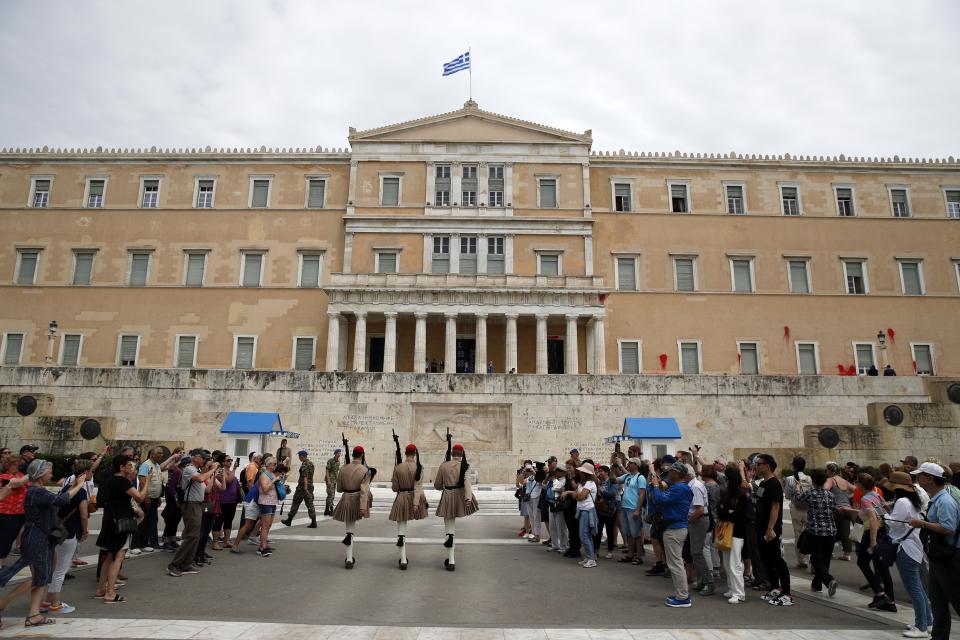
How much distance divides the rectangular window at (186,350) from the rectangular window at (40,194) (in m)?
13.8

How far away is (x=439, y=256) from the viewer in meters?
40.5

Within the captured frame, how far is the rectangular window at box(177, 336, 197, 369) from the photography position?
39.6 meters

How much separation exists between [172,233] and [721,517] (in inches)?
1616

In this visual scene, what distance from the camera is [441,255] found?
133 feet

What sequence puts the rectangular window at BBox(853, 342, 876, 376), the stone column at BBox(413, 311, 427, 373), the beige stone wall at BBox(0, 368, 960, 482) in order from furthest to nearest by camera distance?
the rectangular window at BBox(853, 342, 876, 376) → the stone column at BBox(413, 311, 427, 373) → the beige stone wall at BBox(0, 368, 960, 482)

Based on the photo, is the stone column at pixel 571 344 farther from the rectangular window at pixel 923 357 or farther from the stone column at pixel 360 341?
the rectangular window at pixel 923 357

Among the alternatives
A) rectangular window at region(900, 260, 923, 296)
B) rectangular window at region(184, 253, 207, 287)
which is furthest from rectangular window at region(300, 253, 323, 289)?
rectangular window at region(900, 260, 923, 296)

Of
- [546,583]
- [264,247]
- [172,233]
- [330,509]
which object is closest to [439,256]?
[264,247]

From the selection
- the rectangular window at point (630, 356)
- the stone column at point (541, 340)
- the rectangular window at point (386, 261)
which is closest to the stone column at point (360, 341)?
the rectangular window at point (386, 261)

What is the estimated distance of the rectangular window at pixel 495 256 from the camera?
4025 centimetres

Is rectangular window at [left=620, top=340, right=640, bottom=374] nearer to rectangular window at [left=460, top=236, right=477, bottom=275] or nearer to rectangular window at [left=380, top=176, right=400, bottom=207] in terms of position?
rectangular window at [left=460, top=236, right=477, bottom=275]

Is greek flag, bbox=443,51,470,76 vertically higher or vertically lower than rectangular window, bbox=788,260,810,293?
higher

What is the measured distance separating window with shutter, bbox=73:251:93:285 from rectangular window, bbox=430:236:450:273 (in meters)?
22.2

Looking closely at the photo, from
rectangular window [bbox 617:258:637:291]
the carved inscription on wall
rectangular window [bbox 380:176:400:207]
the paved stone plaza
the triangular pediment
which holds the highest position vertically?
the triangular pediment
